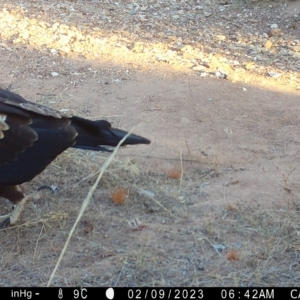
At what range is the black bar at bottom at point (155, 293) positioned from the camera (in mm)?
3438

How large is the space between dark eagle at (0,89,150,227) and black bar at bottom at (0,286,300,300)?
0.87 m

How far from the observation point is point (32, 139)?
4.14 metres

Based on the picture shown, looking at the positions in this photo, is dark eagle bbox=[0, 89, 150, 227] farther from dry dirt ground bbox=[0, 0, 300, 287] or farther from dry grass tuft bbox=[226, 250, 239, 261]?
dry grass tuft bbox=[226, 250, 239, 261]

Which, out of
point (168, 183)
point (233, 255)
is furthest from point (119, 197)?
point (233, 255)

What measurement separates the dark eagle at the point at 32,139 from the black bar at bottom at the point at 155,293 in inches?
34.2

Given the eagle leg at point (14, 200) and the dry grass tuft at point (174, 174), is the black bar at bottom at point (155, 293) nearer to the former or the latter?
the eagle leg at point (14, 200)

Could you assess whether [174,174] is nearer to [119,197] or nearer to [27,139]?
[119,197]

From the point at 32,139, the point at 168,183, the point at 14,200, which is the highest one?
the point at 32,139

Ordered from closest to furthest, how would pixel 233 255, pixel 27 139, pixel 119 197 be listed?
pixel 233 255, pixel 27 139, pixel 119 197

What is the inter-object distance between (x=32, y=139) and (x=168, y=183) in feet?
3.92

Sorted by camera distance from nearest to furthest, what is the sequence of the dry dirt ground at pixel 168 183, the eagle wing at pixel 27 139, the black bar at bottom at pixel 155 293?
the black bar at bottom at pixel 155 293
the dry dirt ground at pixel 168 183
the eagle wing at pixel 27 139

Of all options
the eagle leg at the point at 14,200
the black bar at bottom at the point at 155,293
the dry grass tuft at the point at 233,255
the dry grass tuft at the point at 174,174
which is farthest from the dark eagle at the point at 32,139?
the dry grass tuft at the point at 233,255

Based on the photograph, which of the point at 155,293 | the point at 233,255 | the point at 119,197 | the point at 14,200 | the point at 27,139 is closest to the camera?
the point at 155,293

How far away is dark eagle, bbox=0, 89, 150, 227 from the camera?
4.11 metres
